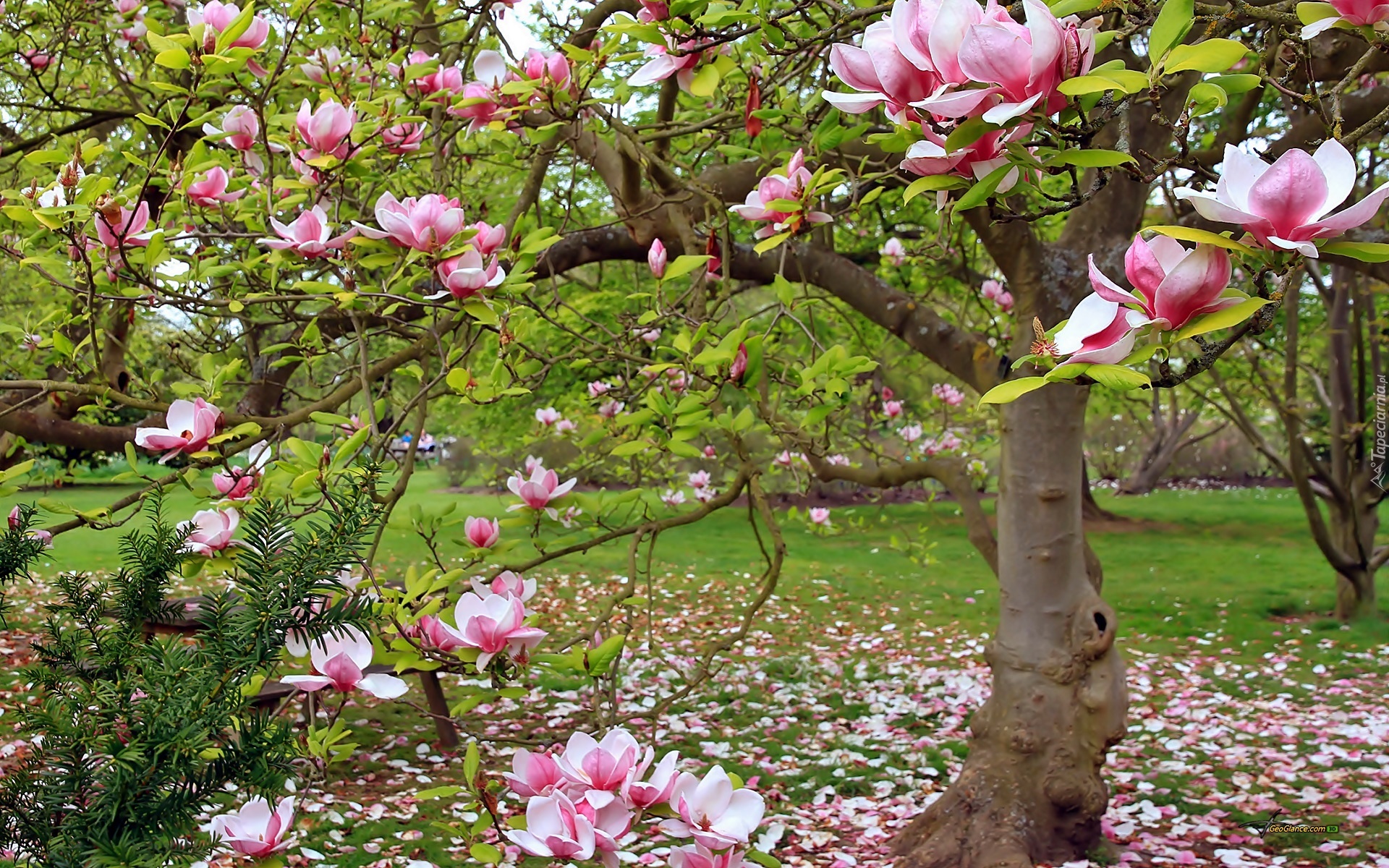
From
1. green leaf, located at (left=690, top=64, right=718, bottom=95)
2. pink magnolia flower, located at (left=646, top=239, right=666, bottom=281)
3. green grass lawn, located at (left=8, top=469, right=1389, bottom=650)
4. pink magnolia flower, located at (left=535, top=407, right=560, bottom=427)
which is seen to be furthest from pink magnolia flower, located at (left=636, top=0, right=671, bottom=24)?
green grass lawn, located at (left=8, top=469, right=1389, bottom=650)

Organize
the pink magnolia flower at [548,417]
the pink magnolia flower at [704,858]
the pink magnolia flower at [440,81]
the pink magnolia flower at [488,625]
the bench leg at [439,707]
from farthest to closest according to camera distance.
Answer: the bench leg at [439,707], the pink magnolia flower at [548,417], the pink magnolia flower at [440,81], the pink magnolia flower at [488,625], the pink magnolia flower at [704,858]

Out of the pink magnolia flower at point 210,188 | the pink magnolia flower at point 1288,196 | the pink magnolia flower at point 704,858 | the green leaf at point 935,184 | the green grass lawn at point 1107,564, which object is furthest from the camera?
the green grass lawn at point 1107,564

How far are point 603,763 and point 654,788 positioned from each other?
0.07 metres

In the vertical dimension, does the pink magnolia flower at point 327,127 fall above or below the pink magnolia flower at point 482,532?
above

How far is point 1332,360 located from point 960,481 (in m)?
5.36

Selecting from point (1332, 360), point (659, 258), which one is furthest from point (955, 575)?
point (659, 258)

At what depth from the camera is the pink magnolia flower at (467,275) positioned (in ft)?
5.87

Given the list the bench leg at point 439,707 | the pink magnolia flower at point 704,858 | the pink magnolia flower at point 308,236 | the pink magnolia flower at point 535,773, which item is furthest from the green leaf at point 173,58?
the bench leg at point 439,707

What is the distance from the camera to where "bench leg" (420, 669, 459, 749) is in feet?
15.9

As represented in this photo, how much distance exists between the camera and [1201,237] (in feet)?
2.83

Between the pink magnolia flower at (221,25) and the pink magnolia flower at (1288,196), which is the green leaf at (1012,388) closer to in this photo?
the pink magnolia flower at (1288,196)

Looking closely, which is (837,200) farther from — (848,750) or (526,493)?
(526,493)

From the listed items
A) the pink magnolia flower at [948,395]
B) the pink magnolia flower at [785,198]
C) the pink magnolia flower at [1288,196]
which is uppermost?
the pink magnolia flower at [948,395]

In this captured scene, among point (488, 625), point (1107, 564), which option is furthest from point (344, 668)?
point (1107, 564)
